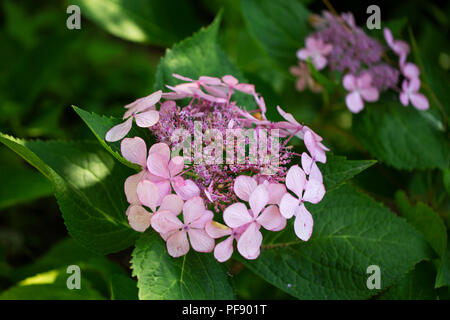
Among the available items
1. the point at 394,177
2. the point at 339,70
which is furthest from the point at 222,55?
the point at 394,177

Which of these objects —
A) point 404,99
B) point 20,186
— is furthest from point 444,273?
point 20,186

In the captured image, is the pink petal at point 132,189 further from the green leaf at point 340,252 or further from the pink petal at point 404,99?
the pink petal at point 404,99

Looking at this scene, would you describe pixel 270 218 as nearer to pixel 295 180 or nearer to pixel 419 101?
pixel 295 180

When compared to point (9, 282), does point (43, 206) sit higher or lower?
higher

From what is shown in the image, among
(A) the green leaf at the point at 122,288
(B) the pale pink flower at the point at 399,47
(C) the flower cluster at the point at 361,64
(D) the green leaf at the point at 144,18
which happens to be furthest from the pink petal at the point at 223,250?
(D) the green leaf at the point at 144,18

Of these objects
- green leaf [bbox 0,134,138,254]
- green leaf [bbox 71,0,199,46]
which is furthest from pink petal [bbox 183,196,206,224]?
green leaf [bbox 71,0,199,46]

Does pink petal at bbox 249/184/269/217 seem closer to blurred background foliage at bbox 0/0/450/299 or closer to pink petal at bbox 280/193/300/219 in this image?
pink petal at bbox 280/193/300/219

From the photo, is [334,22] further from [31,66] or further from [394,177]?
[31,66]
